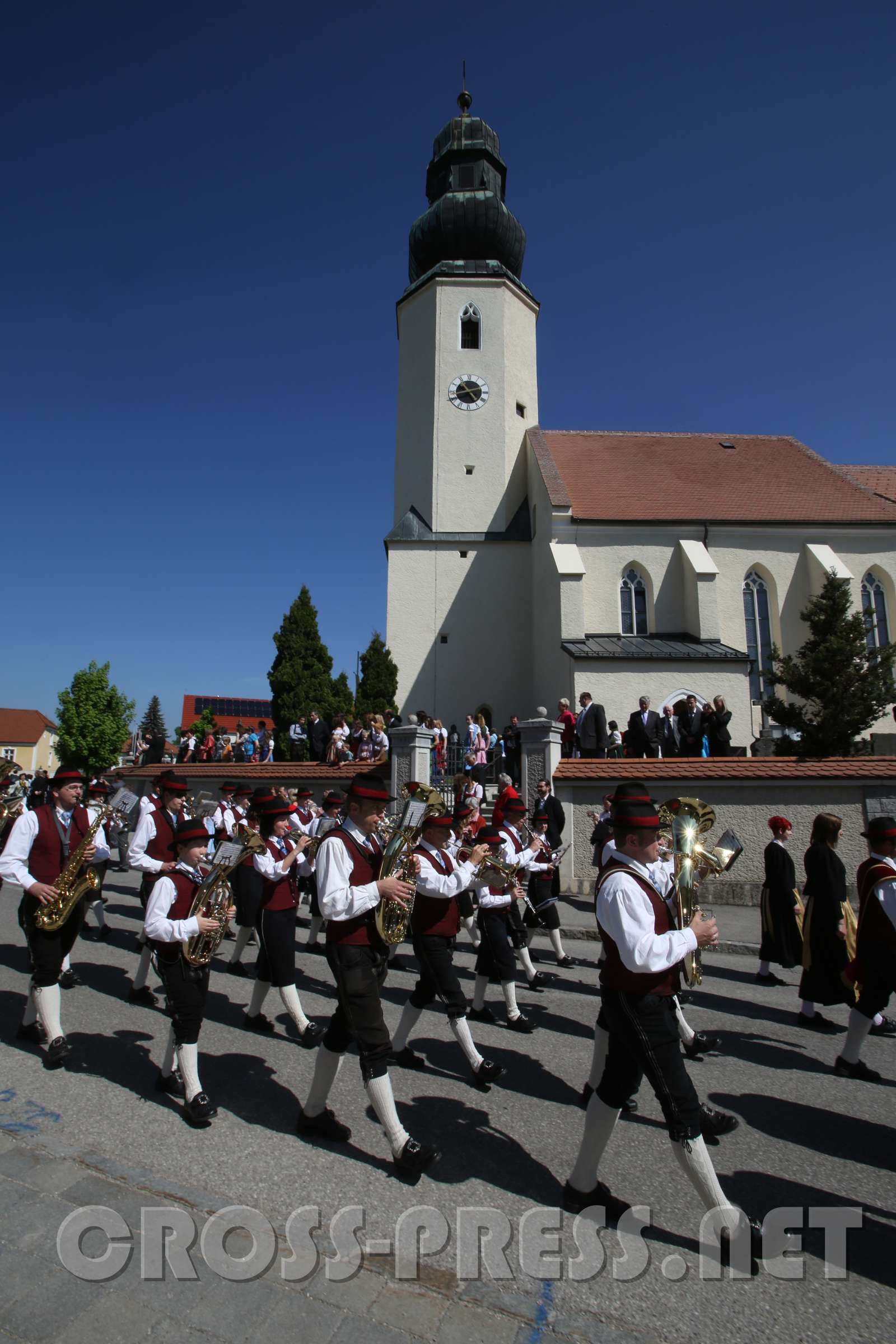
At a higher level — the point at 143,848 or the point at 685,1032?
the point at 143,848

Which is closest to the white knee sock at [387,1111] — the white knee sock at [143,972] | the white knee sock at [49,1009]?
the white knee sock at [49,1009]

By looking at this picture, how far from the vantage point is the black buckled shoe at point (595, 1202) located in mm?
3672

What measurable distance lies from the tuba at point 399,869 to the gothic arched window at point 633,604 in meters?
22.1

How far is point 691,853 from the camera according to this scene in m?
5.39

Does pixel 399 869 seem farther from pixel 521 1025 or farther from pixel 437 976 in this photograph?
pixel 521 1025

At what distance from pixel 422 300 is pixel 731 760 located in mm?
23952

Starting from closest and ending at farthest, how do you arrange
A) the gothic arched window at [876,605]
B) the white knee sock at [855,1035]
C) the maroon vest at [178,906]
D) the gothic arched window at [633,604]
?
the maroon vest at [178,906] < the white knee sock at [855,1035] < the gothic arched window at [876,605] < the gothic arched window at [633,604]

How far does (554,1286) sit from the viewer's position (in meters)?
3.18

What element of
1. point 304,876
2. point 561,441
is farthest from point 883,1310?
point 561,441

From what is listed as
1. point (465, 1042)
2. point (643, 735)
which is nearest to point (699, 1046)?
point (465, 1042)

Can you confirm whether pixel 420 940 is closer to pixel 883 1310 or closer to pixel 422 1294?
pixel 422 1294

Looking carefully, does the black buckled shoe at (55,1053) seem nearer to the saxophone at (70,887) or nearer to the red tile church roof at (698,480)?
the saxophone at (70,887)

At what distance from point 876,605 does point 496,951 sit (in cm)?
2505

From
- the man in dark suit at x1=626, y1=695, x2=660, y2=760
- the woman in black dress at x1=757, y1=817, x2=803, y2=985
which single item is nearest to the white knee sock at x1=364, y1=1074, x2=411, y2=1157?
the woman in black dress at x1=757, y1=817, x2=803, y2=985
